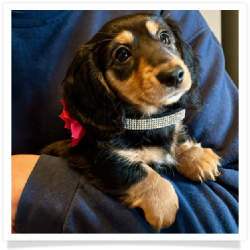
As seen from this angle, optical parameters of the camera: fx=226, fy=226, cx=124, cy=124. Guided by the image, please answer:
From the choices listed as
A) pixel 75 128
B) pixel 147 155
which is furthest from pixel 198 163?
pixel 75 128

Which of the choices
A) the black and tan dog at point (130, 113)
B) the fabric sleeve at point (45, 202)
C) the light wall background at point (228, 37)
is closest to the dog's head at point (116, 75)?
the black and tan dog at point (130, 113)

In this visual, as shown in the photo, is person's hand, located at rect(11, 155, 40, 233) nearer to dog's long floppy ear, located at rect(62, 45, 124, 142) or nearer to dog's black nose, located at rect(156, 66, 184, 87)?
dog's long floppy ear, located at rect(62, 45, 124, 142)

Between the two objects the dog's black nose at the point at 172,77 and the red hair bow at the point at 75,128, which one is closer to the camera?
the dog's black nose at the point at 172,77

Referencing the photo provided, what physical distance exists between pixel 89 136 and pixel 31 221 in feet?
1.42

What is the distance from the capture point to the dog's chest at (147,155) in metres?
1.08

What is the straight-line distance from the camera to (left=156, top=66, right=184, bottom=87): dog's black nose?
0.86m

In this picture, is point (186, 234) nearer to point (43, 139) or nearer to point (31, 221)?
point (31, 221)

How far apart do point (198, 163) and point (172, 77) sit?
1.64 ft

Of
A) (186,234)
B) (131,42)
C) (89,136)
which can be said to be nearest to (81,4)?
A: (131,42)

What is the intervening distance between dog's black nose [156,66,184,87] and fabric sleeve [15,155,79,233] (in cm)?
56

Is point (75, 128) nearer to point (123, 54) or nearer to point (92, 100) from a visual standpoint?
point (92, 100)

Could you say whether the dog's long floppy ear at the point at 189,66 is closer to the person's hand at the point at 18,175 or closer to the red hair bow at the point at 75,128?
the red hair bow at the point at 75,128

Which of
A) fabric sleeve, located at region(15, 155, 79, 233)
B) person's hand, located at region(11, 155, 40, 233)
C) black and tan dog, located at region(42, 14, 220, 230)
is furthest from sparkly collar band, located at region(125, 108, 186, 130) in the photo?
person's hand, located at region(11, 155, 40, 233)

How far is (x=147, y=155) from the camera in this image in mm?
1115
